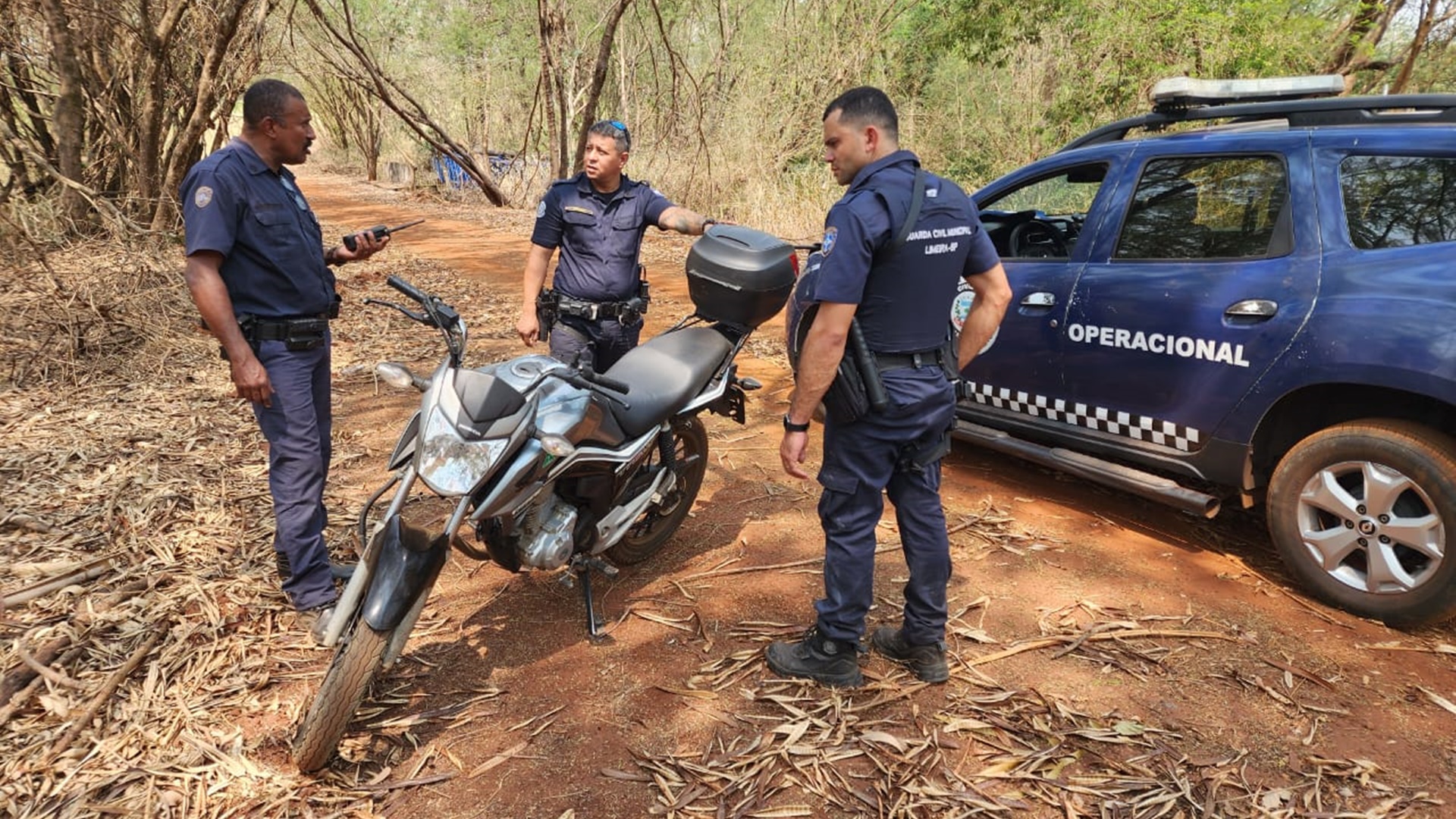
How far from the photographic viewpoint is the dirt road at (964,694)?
2197 mm

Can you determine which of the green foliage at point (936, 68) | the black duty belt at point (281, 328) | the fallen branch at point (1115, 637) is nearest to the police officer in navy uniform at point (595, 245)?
the black duty belt at point (281, 328)

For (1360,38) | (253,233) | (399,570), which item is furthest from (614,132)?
(1360,38)

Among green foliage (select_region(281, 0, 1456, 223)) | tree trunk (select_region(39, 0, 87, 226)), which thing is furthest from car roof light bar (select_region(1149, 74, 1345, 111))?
tree trunk (select_region(39, 0, 87, 226))

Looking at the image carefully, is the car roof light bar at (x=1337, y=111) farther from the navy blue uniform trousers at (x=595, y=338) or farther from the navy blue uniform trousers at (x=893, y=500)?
the navy blue uniform trousers at (x=595, y=338)

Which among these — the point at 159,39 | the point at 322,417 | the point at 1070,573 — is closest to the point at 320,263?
the point at 322,417

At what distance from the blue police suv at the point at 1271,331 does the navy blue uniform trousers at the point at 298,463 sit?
3015mm

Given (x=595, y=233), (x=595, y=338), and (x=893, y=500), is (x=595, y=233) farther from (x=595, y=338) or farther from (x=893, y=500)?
(x=893, y=500)

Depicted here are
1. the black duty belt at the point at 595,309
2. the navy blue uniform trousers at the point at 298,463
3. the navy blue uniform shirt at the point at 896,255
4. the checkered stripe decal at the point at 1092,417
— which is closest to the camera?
the navy blue uniform shirt at the point at 896,255

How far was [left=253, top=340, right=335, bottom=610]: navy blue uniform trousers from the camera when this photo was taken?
8.98 ft

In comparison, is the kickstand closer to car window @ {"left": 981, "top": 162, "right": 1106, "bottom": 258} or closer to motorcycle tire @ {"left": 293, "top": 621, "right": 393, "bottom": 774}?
motorcycle tire @ {"left": 293, "top": 621, "right": 393, "bottom": 774}

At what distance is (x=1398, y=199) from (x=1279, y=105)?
734 mm

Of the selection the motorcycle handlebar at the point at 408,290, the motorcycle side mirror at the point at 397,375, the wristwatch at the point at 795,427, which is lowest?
the wristwatch at the point at 795,427

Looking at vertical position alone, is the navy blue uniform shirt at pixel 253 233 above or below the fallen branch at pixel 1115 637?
above

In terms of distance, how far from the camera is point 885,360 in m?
2.38
